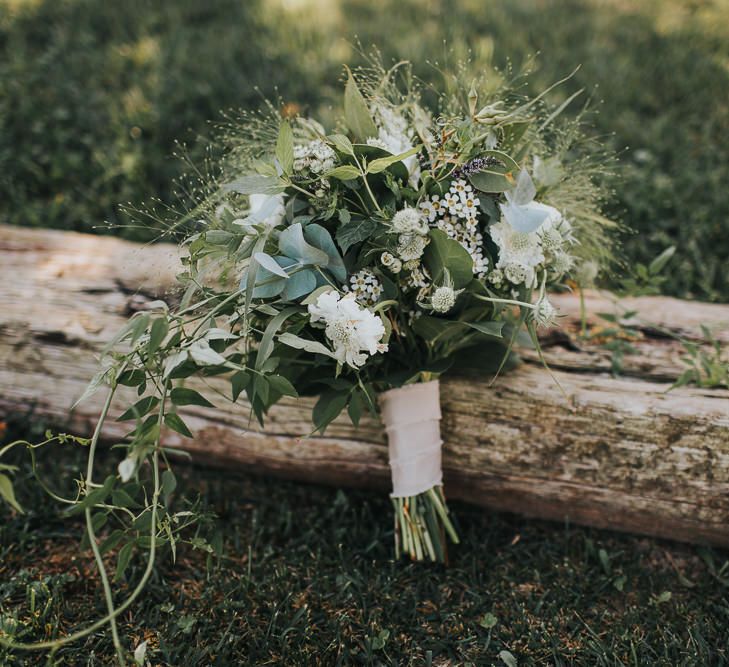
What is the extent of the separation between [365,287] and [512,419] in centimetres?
71

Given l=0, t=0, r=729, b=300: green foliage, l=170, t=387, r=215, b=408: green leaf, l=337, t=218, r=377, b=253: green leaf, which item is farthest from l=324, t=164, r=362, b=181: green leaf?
l=0, t=0, r=729, b=300: green foliage

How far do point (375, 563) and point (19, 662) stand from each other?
3.03ft


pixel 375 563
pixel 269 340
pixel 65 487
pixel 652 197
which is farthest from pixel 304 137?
pixel 652 197

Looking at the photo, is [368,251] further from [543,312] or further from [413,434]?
[413,434]

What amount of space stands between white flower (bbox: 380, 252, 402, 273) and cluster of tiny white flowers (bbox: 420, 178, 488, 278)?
119 millimetres

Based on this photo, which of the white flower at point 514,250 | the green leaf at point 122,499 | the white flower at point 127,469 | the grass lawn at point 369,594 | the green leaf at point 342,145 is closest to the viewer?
the white flower at point 127,469

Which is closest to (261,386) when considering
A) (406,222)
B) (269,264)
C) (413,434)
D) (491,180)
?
(269,264)

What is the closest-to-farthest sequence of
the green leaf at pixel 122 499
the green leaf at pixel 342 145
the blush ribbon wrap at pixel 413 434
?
the green leaf at pixel 122 499, the green leaf at pixel 342 145, the blush ribbon wrap at pixel 413 434

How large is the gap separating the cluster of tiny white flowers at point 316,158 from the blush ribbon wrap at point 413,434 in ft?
2.09

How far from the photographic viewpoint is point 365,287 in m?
1.60

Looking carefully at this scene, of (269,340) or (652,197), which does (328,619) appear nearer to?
(269,340)

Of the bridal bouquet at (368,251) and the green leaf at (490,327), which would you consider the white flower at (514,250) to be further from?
the green leaf at (490,327)

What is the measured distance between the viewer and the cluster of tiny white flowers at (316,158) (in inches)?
63.0

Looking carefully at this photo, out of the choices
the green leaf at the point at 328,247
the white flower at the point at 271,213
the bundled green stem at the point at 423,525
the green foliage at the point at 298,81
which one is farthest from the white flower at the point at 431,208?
the green foliage at the point at 298,81
